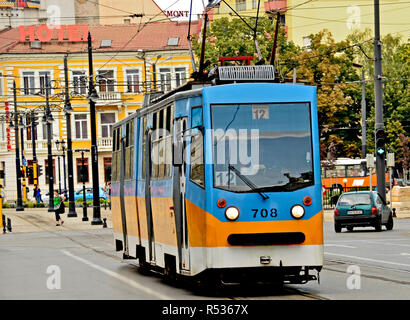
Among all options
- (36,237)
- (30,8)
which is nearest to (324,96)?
(30,8)

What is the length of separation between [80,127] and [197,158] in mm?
75144

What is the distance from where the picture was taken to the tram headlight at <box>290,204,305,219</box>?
1457 cm

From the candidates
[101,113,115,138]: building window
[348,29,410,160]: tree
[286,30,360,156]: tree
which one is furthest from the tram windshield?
[101,113,115,138]: building window

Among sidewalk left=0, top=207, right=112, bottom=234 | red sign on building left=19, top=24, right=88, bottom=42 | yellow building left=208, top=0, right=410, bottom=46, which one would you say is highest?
yellow building left=208, top=0, right=410, bottom=46

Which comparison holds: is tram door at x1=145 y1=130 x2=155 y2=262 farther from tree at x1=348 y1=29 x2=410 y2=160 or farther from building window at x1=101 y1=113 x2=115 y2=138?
building window at x1=101 y1=113 x2=115 y2=138

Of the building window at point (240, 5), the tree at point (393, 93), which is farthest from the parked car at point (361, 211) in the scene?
the building window at point (240, 5)

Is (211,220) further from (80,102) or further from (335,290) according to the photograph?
(80,102)

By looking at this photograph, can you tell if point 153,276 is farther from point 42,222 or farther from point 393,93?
point 393,93

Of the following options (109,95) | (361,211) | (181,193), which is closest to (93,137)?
(361,211)

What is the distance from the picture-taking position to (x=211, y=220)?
566 inches

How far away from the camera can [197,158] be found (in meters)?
15.0

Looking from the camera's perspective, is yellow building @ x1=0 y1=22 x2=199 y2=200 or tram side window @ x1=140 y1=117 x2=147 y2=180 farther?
yellow building @ x1=0 y1=22 x2=199 y2=200

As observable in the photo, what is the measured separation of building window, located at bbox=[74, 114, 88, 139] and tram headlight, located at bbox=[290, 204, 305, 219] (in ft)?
248
